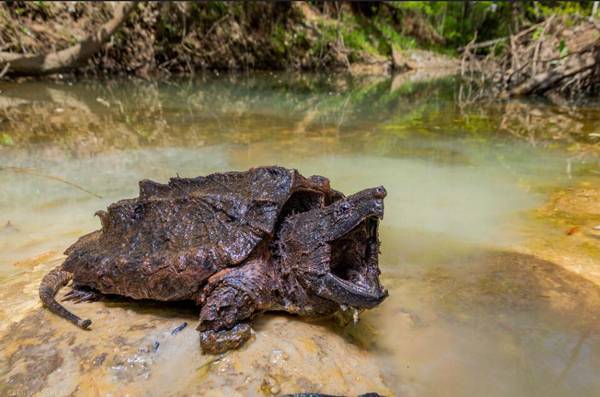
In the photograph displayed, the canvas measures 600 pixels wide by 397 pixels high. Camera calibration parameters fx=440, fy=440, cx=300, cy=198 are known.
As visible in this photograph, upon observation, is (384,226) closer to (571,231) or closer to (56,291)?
(571,231)

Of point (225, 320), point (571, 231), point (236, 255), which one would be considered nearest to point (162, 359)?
point (225, 320)

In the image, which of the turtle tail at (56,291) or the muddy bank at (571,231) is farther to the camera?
the muddy bank at (571,231)

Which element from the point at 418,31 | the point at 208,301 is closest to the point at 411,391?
the point at 208,301

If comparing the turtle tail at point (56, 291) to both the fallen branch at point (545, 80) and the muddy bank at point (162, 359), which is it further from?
the fallen branch at point (545, 80)

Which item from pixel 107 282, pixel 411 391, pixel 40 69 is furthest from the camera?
pixel 40 69

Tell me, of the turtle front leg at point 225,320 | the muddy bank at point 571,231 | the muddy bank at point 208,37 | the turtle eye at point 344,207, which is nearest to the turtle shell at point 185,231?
the turtle front leg at point 225,320

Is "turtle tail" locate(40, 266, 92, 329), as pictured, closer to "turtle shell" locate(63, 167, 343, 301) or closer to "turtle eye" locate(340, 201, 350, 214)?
"turtle shell" locate(63, 167, 343, 301)

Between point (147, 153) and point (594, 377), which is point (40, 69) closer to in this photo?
point (147, 153)
